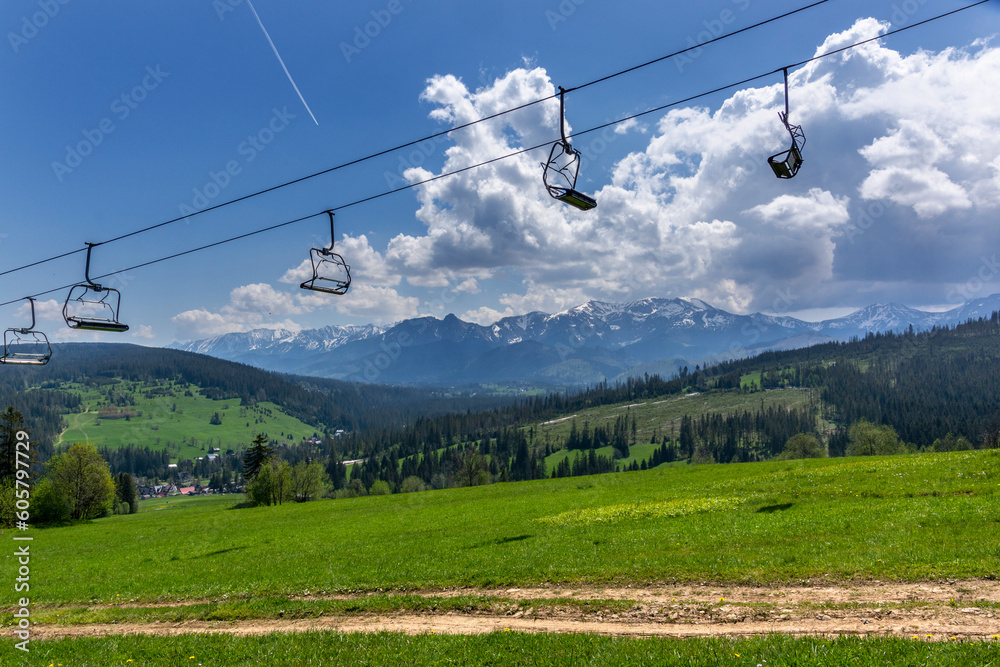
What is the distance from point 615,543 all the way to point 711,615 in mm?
9956

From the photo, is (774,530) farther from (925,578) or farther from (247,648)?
(247,648)

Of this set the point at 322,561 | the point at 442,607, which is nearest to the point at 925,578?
the point at 442,607

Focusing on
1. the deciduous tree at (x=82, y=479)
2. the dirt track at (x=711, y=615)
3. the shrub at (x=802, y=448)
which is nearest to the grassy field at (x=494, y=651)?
the dirt track at (x=711, y=615)

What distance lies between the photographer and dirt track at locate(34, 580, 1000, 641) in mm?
12180

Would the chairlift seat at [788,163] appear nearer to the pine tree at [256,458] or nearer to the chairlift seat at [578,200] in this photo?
the chairlift seat at [578,200]

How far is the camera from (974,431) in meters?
182

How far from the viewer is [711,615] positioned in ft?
45.7

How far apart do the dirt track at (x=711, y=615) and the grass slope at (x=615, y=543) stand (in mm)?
1159

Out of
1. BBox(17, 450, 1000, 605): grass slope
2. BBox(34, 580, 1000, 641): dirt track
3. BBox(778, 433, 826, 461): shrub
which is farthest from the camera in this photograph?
BBox(778, 433, 826, 461): shrub

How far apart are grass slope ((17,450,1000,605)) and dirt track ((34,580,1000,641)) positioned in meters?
1.16

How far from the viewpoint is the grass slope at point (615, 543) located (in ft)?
58.3

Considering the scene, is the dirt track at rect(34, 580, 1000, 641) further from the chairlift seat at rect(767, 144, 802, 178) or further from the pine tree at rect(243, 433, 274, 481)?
the pine tree at rect(243, 433, 274, 481)

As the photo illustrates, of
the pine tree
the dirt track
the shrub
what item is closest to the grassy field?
the dirt track

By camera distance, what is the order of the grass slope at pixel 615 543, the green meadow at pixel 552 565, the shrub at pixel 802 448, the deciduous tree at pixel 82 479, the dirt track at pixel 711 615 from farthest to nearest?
1. the shrub at pixel 802 448
2. the deciduous tree at pixel 82 479
3. the grass slope at pixel 615 543
4. the green meadow at pixel 552 565
5. the dirt track at pixel 711 615
